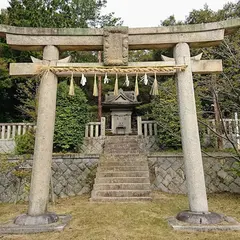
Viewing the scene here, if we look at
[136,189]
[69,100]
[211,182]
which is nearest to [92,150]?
[69,100]

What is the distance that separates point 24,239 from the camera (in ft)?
11.5

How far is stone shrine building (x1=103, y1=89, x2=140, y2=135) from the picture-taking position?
587 inches

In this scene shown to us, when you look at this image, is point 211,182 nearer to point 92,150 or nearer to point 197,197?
point 197,197

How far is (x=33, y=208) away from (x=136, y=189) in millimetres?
3387

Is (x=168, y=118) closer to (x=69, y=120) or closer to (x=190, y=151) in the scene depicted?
(x=69, y=120)

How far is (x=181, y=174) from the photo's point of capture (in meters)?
8.16

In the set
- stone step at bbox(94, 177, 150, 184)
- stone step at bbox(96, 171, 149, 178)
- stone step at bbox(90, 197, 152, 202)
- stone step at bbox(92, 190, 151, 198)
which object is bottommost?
stone step at bbox(90, 197, 152, 202)

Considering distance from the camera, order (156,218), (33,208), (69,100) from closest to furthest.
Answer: (33,208)
(156,218)
(69,100)

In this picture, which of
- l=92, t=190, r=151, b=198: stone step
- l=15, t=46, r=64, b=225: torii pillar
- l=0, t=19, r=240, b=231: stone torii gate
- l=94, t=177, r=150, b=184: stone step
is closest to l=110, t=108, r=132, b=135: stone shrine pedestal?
l=94, t=177, r=150, b=184: stone step

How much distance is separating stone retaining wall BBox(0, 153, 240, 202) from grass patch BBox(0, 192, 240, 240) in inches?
46.3

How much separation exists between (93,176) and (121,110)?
299 inches

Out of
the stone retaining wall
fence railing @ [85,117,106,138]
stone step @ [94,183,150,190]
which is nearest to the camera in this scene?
stone step @ [94,183,150,190]

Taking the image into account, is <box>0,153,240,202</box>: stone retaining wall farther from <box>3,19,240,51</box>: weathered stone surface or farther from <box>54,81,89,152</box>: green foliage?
<box>3,19,240,51</box>: weathered stone surface

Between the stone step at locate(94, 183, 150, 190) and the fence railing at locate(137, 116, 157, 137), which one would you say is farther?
the fence railing at locate(137, 116, 157, 137)
